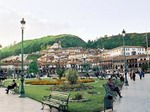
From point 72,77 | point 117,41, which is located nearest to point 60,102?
point 72,77

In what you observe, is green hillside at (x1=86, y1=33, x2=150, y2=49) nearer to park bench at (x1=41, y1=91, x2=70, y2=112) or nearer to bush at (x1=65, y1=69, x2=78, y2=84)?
bush at (x1=65, y1=69, x2=78, y2=84)

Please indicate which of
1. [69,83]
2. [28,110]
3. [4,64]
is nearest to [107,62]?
[4,64]

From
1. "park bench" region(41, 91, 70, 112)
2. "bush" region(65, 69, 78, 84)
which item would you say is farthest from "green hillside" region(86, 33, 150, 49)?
"park bench" region(41, 91, 70, 112)

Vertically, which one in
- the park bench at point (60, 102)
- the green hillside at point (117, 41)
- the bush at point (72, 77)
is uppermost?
the green hillside at point (117, 41)

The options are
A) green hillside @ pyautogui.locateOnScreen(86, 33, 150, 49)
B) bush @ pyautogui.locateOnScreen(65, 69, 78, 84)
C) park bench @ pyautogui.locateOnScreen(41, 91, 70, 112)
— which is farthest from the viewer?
green hillside @ pyautogui.locateOnScreen(86, 33, 150, 49)

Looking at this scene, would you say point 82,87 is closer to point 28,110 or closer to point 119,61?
point 28,110

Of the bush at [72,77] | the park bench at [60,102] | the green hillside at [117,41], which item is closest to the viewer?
the park bench at [60,102]

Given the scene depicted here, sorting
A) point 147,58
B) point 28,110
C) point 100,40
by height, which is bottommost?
point 28,110

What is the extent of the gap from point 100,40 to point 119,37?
1536cm

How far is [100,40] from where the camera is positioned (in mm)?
182375

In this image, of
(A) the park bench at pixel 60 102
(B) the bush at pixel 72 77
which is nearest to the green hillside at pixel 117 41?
(B) the bush at pixel 72 77

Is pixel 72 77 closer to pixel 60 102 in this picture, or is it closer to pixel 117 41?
pixel 60 102

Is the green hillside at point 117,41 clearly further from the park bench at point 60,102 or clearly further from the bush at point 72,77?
the park bench at point 60,102

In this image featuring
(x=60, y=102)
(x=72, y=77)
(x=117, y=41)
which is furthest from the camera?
(x=117, y=41)
